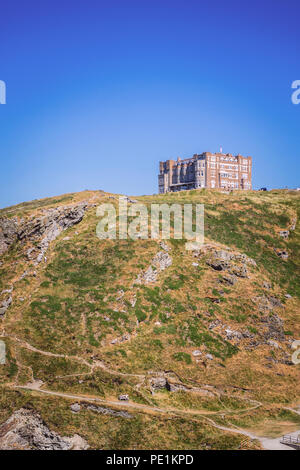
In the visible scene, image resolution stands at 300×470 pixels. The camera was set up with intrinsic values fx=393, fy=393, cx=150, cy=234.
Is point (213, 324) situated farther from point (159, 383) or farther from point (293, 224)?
point (293, 224)

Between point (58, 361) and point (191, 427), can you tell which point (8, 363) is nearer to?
point (58, 361)

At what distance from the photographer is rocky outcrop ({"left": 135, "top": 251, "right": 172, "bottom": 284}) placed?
63.8 metres

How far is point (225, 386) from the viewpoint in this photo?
1982 inches

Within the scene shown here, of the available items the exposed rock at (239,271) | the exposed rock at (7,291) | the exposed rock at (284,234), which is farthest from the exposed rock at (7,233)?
the exposed rock at (284,234)

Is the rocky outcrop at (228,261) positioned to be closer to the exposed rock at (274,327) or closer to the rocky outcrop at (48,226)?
the exposed rock at (274,327)

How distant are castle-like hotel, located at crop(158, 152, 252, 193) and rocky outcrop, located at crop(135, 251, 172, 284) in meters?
71.1

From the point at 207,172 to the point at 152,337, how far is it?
89.6 meters

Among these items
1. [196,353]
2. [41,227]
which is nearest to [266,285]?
[196,353]

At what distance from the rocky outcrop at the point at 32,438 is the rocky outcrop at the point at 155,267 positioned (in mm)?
27523

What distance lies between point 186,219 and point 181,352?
3566 cm

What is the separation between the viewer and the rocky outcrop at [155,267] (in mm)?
63781

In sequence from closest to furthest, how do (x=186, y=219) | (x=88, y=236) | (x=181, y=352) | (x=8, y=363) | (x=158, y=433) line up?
(x=158, y=433), (x=8, y=363), (x=181, y=352), (x=88, y=236), (x=186, y=219)

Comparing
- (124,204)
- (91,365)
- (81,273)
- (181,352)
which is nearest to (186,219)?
(124,204)

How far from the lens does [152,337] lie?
2175 inches
